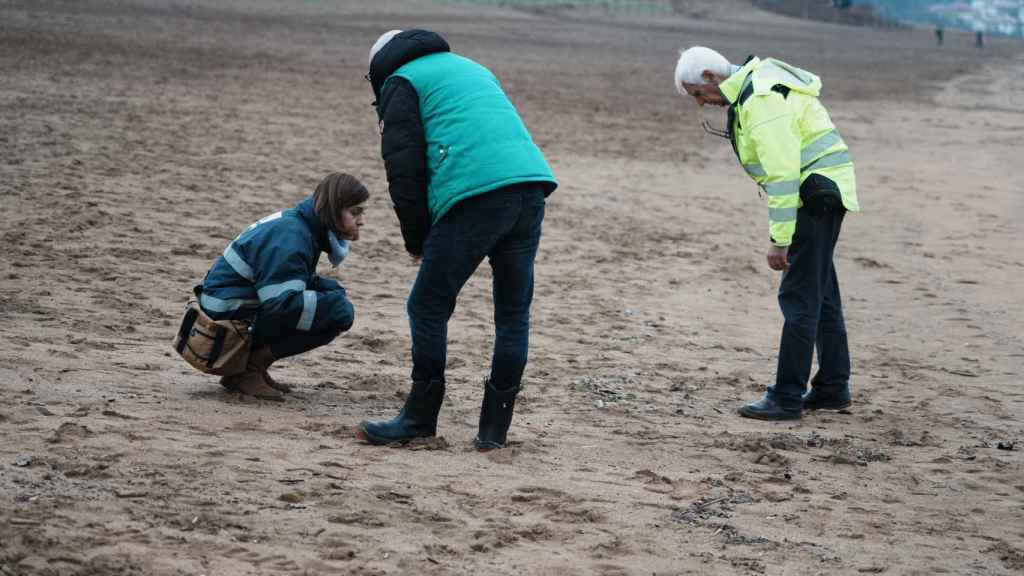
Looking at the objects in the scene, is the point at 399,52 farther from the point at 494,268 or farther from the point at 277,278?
the point at 277,278

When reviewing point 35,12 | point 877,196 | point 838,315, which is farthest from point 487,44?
point 838,315

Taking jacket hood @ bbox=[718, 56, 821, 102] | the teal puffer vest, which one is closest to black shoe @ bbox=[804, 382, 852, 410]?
jacket hood @ bbox=[718, 56, 821, 102]

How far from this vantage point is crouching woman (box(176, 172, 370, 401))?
18.5 ft

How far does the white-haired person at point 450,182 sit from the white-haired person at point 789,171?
1327mm

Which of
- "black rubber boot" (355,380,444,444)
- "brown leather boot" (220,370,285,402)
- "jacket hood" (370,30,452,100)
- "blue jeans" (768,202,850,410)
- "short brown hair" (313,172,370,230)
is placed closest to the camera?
"jacket hood" (370,30,452,100)

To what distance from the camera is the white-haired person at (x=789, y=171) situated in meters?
6.02

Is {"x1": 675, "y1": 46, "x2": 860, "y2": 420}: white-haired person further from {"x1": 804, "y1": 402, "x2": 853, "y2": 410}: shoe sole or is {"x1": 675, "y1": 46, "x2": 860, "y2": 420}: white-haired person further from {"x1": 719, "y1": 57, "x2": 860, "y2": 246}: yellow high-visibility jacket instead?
{"x1": 804, "y1": 402, "x2": 853, "y2": 410}: shoe sole

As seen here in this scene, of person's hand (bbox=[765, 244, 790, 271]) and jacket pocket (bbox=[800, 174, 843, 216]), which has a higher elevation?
jacket pocket (bbox=[800, 174, 843, 216])

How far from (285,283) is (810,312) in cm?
251

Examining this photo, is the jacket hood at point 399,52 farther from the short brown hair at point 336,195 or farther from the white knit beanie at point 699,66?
the white knit beanie at point 699,66

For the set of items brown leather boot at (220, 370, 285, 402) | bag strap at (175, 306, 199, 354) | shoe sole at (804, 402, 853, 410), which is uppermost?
bag strap at (175, 306, 199, 354)

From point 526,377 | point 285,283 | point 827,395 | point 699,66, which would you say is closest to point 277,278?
point 285,283

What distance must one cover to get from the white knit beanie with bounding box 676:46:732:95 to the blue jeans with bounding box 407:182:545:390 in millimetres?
1291

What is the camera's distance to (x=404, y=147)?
491cm
